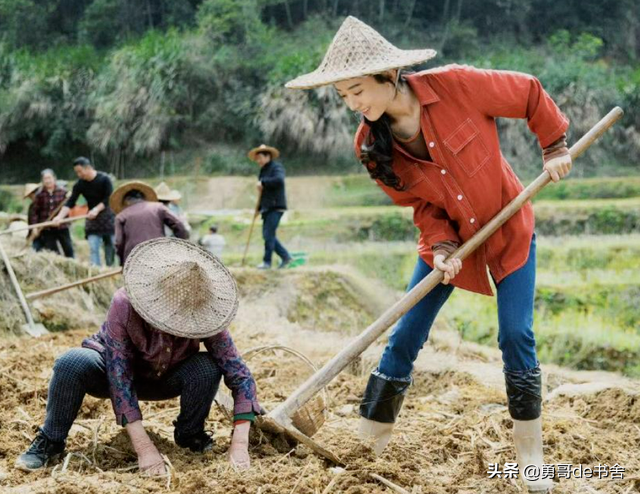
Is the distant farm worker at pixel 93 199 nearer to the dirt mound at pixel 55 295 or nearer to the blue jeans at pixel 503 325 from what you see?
the dirt mound at pixel 55 295

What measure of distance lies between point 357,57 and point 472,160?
570 mm

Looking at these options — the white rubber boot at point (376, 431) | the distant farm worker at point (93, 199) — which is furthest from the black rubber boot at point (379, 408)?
the distant farm worker at point (93, 199)

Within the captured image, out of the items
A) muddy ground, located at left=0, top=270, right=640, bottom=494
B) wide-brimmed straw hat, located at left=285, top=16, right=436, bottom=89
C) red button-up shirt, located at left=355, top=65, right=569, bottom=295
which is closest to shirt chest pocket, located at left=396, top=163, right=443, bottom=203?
red button-up shirt, located at left=355, top=65, right=569, bottom=295

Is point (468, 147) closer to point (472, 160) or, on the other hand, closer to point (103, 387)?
point (472, 160)

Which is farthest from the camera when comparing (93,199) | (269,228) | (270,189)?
(269,228)

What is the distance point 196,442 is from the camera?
11.6ft

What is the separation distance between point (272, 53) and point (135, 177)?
5529 mm

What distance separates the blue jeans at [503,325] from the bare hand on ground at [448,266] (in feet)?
0.53

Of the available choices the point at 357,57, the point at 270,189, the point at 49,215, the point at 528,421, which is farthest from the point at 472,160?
the point at 49,215

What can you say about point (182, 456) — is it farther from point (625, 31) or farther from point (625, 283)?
point (625, 31)

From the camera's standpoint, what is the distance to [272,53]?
26.0 m

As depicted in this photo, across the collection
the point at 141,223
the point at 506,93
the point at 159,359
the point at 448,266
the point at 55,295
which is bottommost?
the point at 55,295

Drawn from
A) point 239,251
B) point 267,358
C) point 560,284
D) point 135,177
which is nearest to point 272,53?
point 135,177

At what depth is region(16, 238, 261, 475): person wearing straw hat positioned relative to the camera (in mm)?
3234
